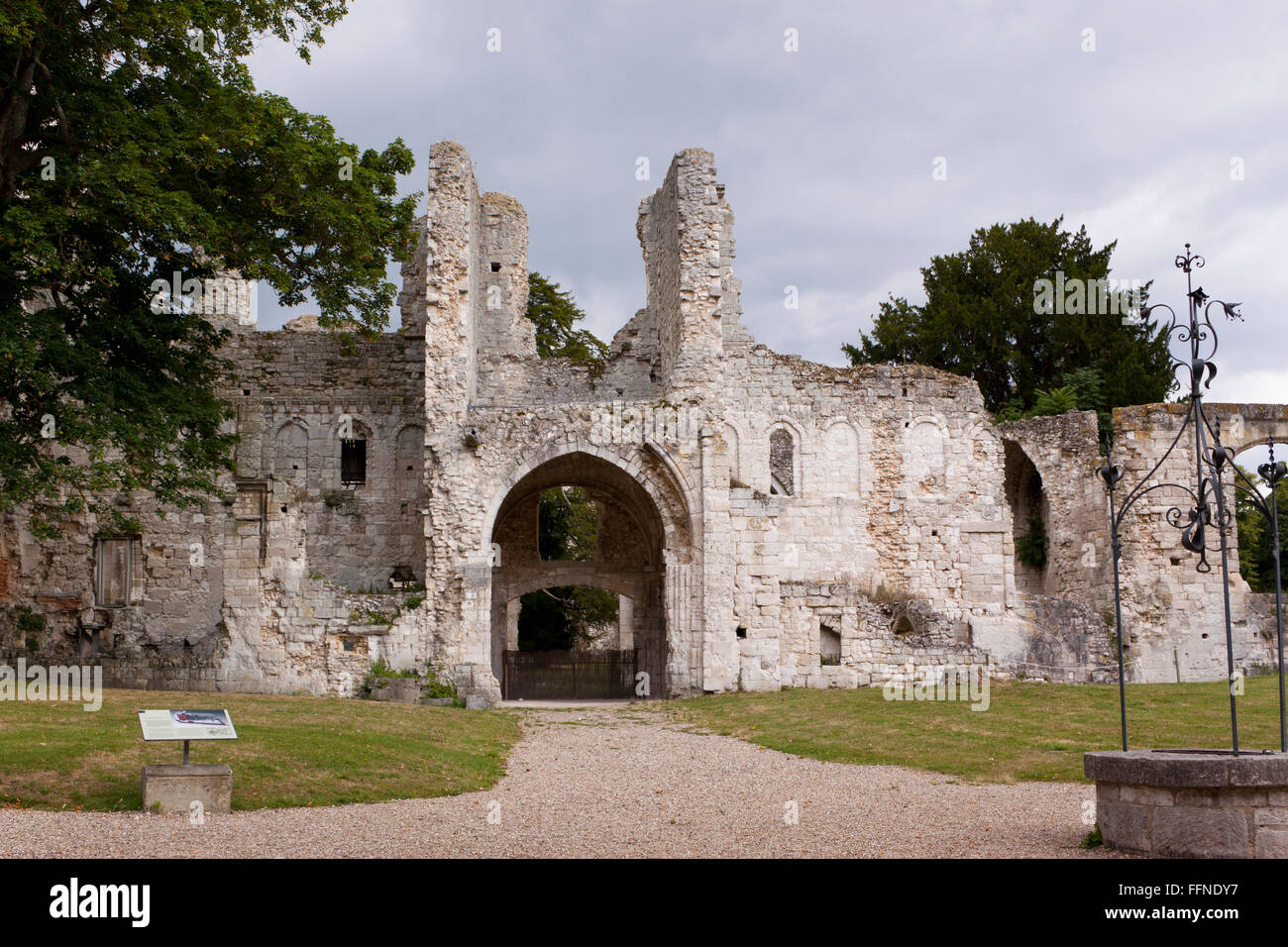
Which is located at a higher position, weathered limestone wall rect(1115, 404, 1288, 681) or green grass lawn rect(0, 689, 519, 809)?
weathered limestone wall rect(1115, 404, 1288, 681)

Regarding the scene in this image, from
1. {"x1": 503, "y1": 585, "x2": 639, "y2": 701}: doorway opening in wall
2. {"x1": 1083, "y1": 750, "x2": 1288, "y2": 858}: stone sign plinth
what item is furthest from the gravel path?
{"x1": 503, "y1": 585, "x2": 639, "y2": 701}: doorway opening in wall

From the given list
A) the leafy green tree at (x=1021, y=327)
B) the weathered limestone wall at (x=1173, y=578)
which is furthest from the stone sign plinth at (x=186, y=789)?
the leafy green tree at (x=1021, y=327)

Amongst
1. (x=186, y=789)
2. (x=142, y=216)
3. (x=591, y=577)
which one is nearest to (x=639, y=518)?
(x=591, y=577)

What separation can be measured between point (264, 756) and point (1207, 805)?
8681 mm

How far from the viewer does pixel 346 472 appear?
94.8ft

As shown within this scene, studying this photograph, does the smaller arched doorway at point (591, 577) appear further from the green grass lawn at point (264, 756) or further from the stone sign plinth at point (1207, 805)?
the stone sign plinth at point (1207, 805)

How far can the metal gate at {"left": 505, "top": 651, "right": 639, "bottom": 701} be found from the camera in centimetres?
2766

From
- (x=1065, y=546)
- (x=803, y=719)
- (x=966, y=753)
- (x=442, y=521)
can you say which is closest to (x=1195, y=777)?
(x=966, y=753)

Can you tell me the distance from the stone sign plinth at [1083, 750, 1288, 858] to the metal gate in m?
20.0

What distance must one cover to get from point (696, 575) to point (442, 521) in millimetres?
5081

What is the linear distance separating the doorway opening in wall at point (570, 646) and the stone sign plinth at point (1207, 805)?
19298 millimetres

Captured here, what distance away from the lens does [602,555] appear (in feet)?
96.3

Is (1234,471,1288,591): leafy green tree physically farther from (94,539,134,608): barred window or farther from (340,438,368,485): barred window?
(94,539,134,608): barred window
